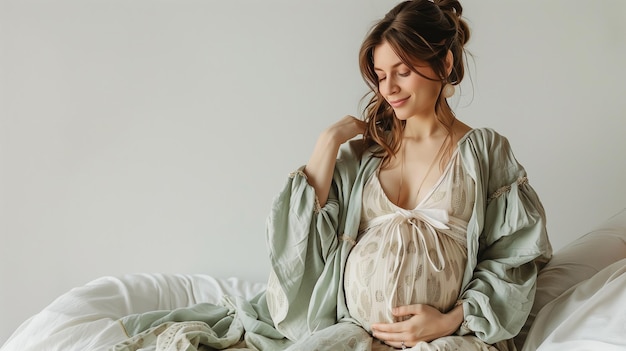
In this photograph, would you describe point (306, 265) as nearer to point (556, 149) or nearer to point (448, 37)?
point (448, 37)

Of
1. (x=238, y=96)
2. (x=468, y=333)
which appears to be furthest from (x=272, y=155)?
(x=468, y=333)

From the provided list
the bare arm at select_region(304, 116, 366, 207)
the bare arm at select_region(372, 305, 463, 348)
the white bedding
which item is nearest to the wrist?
the bare arm at select_region(372, 305, 463, 348)

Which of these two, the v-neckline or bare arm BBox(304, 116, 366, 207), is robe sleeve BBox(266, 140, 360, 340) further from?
the v-neckline

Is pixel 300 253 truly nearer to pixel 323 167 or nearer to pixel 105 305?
pixel 323 167

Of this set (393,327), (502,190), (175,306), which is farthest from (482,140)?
(175,306)

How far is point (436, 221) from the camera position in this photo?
5.52 ft

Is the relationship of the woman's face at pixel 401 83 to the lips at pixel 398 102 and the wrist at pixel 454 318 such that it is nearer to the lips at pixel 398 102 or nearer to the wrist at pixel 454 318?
the lips at pixel 398 102

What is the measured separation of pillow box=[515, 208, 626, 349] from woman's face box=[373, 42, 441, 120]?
559mm

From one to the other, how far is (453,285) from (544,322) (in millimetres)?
242

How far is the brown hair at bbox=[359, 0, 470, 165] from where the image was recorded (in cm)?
166

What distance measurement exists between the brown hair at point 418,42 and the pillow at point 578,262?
0.44 m

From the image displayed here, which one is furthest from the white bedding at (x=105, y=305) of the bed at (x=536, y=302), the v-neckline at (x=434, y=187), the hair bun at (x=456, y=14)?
the hair bun at (x=456, y=14)

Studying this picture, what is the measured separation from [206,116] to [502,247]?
1.30 metres

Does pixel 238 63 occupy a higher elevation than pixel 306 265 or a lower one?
higher
